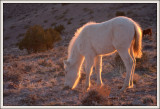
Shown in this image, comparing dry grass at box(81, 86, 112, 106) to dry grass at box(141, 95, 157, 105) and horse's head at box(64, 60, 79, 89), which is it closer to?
dry grass at box(141, 95, 157, 105)

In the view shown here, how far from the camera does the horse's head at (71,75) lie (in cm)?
699

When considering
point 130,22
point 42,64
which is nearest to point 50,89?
point 130,22

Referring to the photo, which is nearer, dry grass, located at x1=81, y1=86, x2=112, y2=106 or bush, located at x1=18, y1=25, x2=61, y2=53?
dry grass, located at x1=81, y1=86, x2=112, y2=106

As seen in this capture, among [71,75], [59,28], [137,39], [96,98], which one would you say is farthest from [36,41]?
[96,98]

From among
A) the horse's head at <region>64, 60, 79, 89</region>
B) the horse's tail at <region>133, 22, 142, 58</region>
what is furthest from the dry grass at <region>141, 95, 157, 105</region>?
the horse's head at <region>64, 60, 79, 89</region>

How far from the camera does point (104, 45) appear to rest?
656 cm

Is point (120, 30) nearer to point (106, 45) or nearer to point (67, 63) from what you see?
point (106, 45)

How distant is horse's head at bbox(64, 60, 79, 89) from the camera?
6.99 m

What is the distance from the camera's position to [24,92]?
256 inches

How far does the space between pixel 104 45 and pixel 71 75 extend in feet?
5.88

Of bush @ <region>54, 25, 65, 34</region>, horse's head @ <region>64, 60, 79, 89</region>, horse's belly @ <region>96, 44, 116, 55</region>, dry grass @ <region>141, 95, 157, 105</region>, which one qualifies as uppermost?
bush @ <region>54, 25, 65, 34</region>

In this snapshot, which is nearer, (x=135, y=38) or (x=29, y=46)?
(x=135, y=38)

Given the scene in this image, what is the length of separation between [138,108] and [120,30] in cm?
275

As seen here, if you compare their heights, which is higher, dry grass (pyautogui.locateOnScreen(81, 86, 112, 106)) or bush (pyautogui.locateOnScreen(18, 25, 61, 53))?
bush (pyautogui.locateOnScreen(18, 25, 61, 53))
